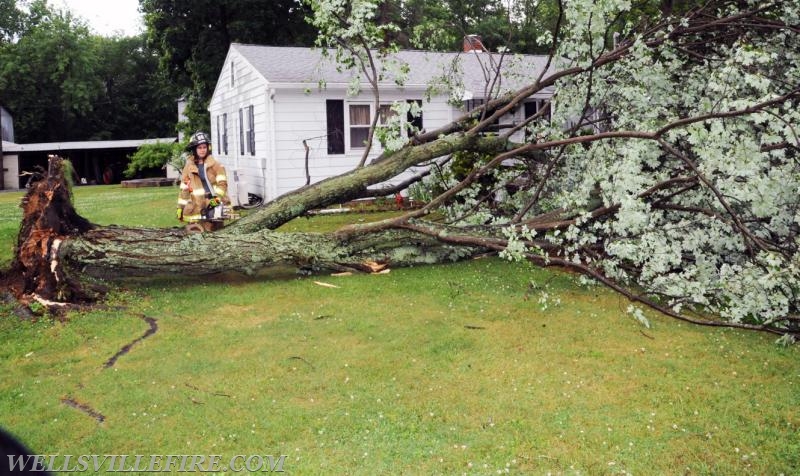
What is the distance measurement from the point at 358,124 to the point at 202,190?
8296 millimetres

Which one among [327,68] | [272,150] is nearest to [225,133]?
[327,68]

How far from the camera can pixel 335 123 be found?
17719mm

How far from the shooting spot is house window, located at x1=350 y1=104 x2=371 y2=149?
703 inches

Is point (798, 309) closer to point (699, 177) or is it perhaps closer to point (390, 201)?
point (699, 177)

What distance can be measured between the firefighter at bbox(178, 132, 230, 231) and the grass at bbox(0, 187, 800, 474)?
1.84 m

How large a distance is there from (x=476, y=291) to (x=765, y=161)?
353 centimetres

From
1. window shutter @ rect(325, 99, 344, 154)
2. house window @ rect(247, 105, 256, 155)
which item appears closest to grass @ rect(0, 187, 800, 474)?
window shutter @ rect(325, 99, 344, 154)

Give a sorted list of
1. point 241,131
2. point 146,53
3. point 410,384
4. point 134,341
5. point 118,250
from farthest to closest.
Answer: point 146,53
point 241,131
point 118,250
point 134,341
point 410,384

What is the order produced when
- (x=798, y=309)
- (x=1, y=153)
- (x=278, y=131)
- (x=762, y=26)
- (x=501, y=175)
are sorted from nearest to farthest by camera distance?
1. (x=798, y=309)
2. (x=762, y=26)
3. (x=501, y=175)
4. (x=278, y=131)
5. (x=1, y=153)

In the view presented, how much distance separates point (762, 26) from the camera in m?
8.39

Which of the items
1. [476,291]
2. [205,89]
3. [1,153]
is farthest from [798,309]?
[1,153]

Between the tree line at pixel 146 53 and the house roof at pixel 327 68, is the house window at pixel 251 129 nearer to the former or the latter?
the house roof at pixel 327 68

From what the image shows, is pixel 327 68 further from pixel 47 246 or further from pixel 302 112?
pixel 47 246

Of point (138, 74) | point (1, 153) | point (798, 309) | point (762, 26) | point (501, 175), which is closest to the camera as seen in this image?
point (798, 309)
